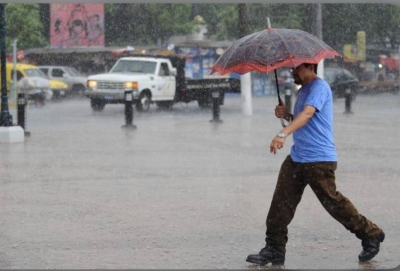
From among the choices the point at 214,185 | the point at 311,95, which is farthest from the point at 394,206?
the point at 311,95

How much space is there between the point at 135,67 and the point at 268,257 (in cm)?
2447

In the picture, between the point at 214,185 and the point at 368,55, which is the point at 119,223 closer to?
the point at 214,185

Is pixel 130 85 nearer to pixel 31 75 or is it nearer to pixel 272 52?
pixel 31 75

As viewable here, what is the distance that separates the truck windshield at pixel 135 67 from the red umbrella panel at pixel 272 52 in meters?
23.9

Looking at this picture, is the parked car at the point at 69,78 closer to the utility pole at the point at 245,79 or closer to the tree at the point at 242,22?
the utility pole at the point at 245,79

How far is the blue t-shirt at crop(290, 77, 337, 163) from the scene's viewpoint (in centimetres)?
689

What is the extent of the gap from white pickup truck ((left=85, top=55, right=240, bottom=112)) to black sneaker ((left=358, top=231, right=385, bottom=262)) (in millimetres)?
22333

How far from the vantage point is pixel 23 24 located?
46.3 metres

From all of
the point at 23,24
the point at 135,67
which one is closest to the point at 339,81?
the point at 135,67

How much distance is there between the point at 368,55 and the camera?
184 feet

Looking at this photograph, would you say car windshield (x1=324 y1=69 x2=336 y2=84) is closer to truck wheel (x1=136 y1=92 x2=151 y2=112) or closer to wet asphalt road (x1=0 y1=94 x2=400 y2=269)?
truck wheel (x1=136 y1=92 x2=151 y2=112)

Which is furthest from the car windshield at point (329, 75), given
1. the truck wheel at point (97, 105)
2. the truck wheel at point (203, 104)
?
the truck wheel at point (97, 105)

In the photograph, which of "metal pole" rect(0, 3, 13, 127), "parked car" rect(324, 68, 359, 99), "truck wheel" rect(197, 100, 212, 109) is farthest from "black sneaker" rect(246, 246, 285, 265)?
"parked car" rect(324, 68, 359, 99)

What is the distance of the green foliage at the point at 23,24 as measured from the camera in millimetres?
45781
